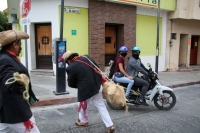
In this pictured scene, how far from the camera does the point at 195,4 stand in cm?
1309

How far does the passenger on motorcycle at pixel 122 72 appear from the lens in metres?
5.32

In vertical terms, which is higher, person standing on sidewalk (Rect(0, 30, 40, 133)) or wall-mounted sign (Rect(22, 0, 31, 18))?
wall-mounted sign (Rect(22, 0, 31, 18))

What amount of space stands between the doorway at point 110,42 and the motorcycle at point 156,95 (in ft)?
20.3

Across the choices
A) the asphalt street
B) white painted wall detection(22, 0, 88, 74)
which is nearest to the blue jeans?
the asphalt street

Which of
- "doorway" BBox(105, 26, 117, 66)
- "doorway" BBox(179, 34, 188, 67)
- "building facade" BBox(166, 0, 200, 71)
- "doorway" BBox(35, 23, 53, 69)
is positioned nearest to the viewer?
"doorway" BBox(35, 23, 53, 69)

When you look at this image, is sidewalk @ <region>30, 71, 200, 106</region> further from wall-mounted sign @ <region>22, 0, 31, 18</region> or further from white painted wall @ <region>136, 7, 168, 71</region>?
white painted wall @ <region>136, 7, 168, 71</region>

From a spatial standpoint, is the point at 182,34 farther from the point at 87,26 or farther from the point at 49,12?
the point at 49,12

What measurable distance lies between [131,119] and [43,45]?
22.3 feet

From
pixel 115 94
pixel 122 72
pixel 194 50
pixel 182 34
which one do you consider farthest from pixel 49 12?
pixel 194 50

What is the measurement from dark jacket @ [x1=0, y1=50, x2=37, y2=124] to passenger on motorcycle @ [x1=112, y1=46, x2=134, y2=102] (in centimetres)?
326

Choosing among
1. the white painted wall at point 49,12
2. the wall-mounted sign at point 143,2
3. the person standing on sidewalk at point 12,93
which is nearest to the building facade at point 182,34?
the wall-mounted sign at point 143,2

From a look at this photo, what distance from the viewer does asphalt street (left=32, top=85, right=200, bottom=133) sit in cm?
433

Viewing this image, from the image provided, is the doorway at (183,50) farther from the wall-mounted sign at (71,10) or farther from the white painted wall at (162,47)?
the wall-mounted sign at (71,10)

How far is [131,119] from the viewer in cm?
495
